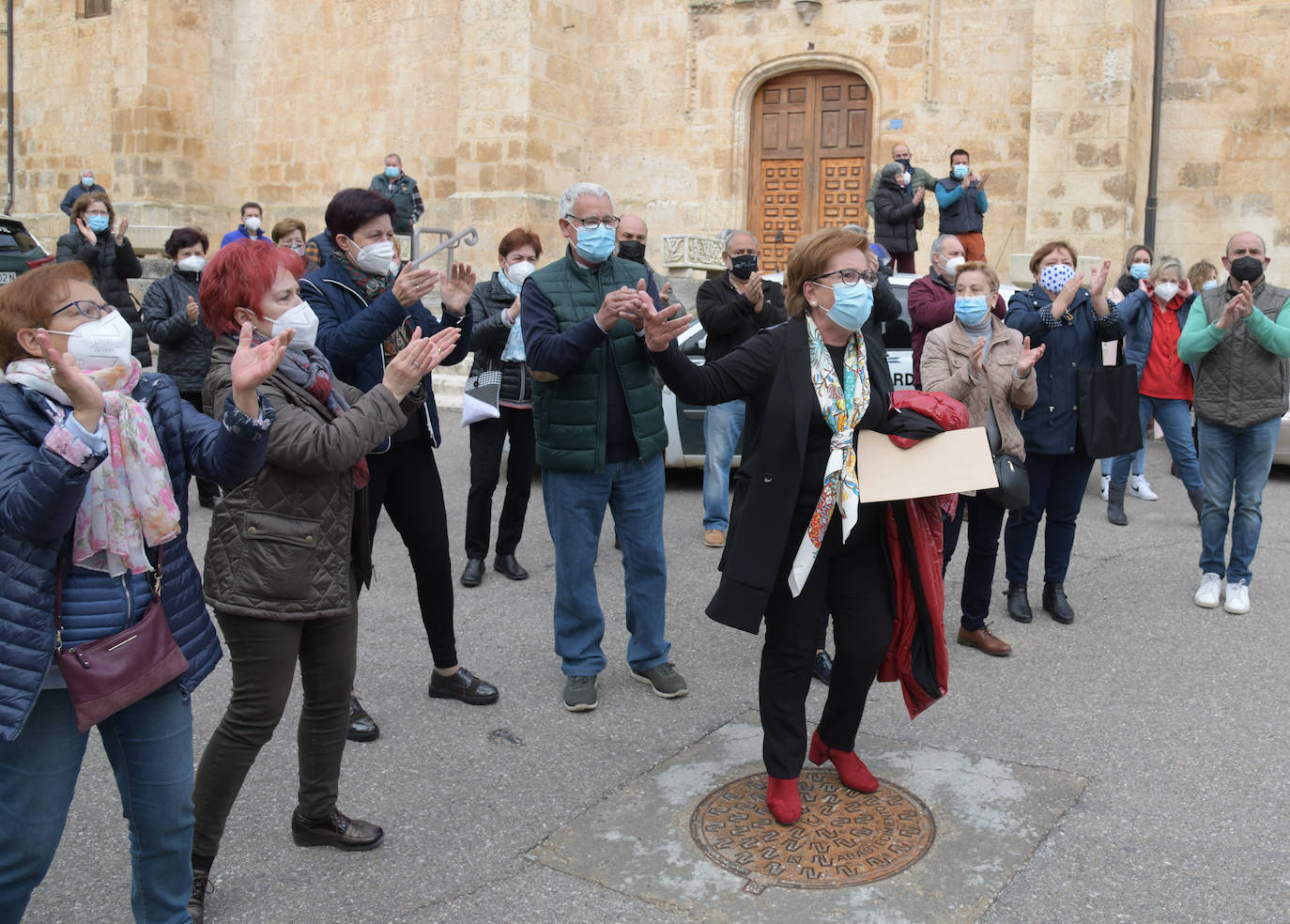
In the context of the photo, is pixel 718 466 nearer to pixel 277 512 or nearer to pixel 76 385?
pixel 277 512

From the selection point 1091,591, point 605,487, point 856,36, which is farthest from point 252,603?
point 856,36

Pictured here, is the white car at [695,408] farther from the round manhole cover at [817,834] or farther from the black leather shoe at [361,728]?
the round manhole cover at [817,834]

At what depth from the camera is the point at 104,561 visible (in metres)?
2.61

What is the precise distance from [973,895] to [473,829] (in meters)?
1.51

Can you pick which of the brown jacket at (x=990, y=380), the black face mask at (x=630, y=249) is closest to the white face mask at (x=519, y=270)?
the black face mask at (x=630, y=249)

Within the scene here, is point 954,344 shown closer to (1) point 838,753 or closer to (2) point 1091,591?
(2) point 1091,591

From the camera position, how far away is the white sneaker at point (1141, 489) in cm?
897

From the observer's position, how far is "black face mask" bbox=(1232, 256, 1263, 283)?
19.3 ft

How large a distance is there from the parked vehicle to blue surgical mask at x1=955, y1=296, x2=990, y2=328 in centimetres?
1200

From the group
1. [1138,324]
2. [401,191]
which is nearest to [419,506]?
[1138,324]

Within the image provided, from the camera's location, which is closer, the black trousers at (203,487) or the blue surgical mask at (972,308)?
the blue surgical mask at (972,308)

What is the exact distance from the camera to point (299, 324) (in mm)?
3193

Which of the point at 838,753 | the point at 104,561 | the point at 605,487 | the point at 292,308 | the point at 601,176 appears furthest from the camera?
the point at 601,176

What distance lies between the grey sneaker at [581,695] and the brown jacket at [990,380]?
2.17 meters
